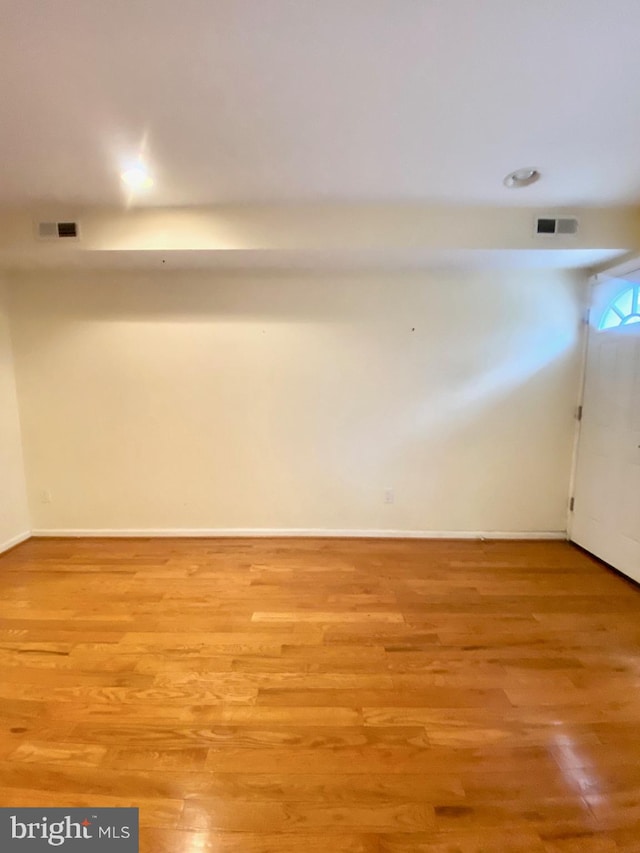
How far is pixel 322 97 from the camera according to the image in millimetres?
1588

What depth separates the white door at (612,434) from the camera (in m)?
2.68

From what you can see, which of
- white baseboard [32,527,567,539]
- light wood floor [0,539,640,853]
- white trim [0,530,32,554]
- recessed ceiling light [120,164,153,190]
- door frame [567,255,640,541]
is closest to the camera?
light wood floor [0,539,640,853]

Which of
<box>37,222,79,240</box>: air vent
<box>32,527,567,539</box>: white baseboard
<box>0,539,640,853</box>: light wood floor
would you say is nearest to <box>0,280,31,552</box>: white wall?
<box>32,527,567,539</box>: white baseboard

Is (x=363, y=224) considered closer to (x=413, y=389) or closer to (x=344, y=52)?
(x=344, y=52)

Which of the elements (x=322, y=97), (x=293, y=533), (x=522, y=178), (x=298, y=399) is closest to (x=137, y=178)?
(x=322, y=97)

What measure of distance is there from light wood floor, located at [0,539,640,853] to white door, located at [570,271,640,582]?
0.34 meters

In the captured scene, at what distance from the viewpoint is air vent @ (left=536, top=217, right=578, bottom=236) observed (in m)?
2.46

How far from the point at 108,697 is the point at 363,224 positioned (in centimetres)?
291

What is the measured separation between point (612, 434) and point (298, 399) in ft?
8.07

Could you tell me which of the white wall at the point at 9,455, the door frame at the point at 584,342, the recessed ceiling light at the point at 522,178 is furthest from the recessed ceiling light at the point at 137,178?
the door frame at the point at 584,342

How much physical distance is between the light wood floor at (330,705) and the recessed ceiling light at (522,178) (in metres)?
2.54

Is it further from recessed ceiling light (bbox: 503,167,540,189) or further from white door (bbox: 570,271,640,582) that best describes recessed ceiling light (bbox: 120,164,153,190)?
white door (bbox: 570,271,640,582)

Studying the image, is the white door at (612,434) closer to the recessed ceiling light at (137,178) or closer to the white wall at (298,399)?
the white wall at (298,399)

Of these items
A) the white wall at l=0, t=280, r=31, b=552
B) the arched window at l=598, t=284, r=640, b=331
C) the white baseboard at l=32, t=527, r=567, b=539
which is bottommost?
the white baseboard at l=32, t=527, r=567, b=539
